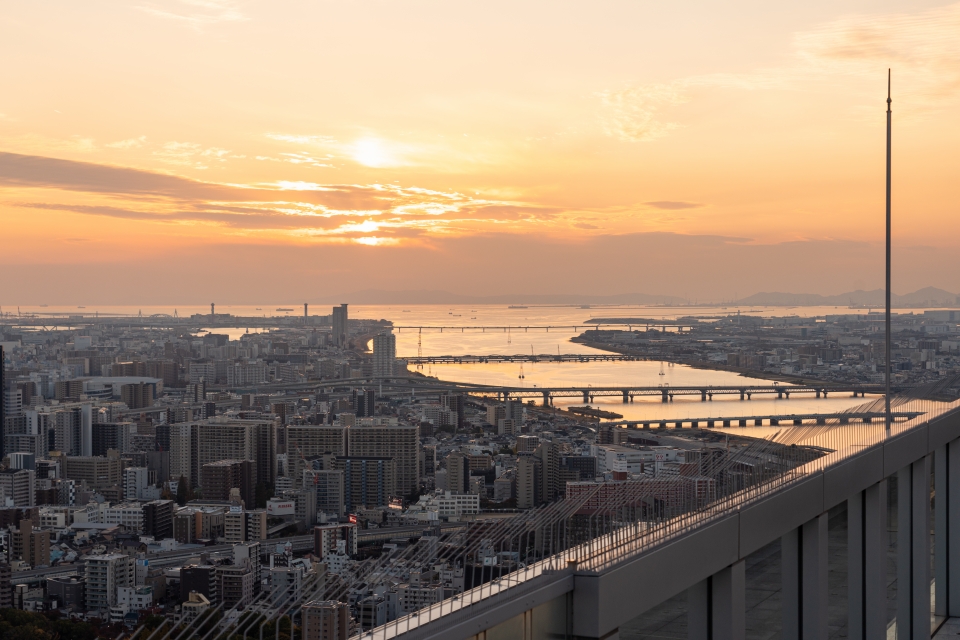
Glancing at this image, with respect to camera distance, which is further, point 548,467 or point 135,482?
point 135,482

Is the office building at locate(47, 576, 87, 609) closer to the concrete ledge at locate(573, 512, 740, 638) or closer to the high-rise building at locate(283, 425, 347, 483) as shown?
the concrete ledge at locate(573, 512, 740, 638)

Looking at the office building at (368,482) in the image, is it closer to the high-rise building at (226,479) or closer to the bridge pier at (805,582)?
the high-rise building at (226,479)

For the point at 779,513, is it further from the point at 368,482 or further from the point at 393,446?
the point at 393,446

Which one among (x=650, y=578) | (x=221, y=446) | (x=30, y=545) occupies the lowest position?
(x=30, y=545)

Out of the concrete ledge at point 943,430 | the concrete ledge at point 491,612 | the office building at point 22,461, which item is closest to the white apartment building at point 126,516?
the office building at point 22,461

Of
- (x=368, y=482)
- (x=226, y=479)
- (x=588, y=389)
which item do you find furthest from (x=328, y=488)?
(x=588, y=389)

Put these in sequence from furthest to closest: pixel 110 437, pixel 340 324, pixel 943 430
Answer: pixel 340 324, pixel 110 437, pixel 943 430
